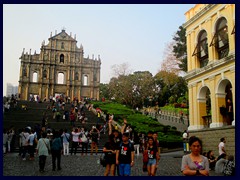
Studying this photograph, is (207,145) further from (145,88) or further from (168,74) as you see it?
(145,88)

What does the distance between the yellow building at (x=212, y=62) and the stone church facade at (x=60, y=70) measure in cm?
4038

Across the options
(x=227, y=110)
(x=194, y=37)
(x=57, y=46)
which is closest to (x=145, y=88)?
(x=57, y=46)

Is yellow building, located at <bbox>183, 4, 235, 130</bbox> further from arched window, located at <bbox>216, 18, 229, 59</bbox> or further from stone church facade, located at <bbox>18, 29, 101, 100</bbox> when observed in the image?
stone church facade, located at <bbox>18, 29, 101, 100</bbox>

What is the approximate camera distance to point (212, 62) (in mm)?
18016

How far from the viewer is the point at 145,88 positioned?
52969 mm

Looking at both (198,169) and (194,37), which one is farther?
(194,37)

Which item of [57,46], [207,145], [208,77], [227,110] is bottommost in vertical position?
[207,145]

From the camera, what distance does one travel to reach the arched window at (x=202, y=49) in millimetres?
19406

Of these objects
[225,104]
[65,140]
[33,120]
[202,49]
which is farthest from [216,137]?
[33,120]

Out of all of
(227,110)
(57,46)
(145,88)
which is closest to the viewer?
(227,110)

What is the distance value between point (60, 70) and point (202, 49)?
44213mm

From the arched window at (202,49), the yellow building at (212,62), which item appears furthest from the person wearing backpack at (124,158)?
the arched window at (202,49)

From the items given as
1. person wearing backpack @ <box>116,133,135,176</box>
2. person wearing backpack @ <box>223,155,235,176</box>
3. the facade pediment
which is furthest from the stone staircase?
the facade pediment

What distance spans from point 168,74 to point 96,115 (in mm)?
13457
